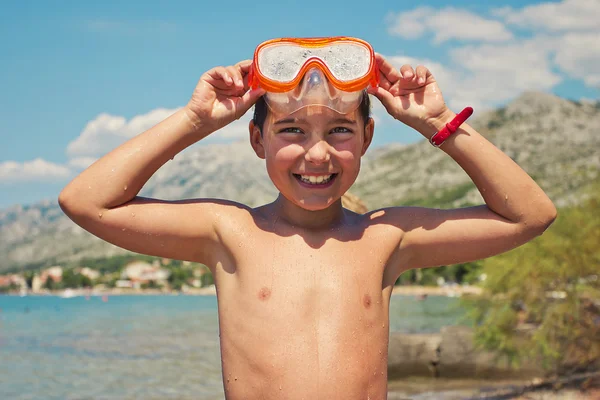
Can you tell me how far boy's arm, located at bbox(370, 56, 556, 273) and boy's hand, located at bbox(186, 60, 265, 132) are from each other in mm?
549

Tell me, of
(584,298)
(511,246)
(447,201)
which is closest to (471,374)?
(584,298)

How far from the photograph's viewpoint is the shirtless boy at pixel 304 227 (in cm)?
269

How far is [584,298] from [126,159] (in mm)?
14796

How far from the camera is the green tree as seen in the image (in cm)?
1539

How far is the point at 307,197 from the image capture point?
2.73 metres

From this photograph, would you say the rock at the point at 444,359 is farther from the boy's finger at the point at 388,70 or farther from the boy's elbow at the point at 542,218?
the boy's finger at the point at 388,70

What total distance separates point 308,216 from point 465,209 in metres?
0.71

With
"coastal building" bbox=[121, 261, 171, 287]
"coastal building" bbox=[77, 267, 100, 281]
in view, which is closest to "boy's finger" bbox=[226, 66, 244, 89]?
"coastal building" bbox=[121, 261, 171, 287]

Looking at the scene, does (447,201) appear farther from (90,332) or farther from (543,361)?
(543,361)

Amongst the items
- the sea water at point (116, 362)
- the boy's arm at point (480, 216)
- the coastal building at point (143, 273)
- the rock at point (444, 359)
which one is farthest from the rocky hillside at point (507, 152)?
the boy's arm at point (480, 216)

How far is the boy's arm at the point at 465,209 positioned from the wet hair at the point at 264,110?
0.19 feet

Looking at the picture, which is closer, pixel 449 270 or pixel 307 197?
pixel 307 197

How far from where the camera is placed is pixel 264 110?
288 cm

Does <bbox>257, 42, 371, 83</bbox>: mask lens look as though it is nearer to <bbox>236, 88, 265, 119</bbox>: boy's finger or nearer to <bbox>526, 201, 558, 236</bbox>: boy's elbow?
<bbox>236, 88, 265, 119</bbox>: boy's finger
